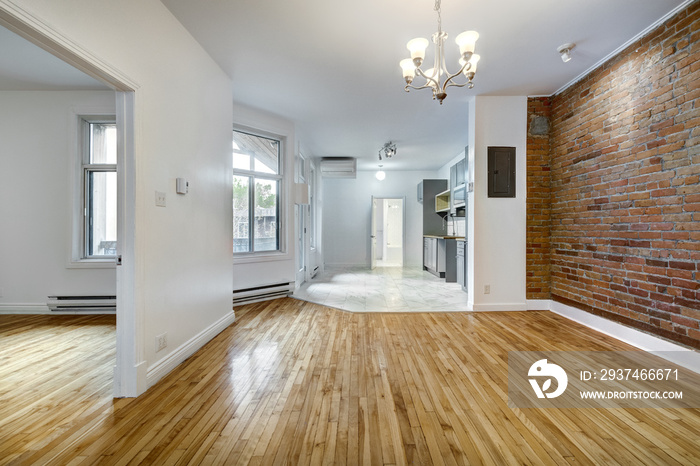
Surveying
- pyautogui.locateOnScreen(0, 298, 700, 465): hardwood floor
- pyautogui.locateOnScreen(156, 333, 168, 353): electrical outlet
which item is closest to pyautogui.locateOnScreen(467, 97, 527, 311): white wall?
pyautogui.locateOnScreen(0, 298, 700, 465): hardwood floor

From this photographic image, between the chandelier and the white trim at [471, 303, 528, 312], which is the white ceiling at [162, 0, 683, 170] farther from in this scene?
the white trim at [471, 303, 528, 312]

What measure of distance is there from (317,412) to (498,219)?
3499 millimetres

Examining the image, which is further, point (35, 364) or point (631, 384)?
point (35, 364)

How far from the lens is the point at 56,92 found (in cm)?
418

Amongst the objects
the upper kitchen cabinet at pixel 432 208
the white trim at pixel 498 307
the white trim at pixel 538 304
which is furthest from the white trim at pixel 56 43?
the upper kitchen cabinet at pixel 432 208

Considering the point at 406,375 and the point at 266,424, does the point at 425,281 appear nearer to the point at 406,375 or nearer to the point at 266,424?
the point at 406,375

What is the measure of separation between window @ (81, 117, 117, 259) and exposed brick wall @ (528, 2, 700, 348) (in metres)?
5.98

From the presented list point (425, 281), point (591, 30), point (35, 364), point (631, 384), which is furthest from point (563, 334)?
point (35, 364)

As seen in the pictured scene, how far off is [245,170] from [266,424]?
3.86 meters

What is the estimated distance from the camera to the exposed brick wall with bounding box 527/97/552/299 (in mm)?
4301

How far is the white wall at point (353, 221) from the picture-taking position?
9.31 metres

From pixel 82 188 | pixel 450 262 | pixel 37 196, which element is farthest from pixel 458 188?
pixel 37 196

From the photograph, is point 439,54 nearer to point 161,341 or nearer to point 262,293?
point 161,341

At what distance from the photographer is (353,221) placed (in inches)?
367
